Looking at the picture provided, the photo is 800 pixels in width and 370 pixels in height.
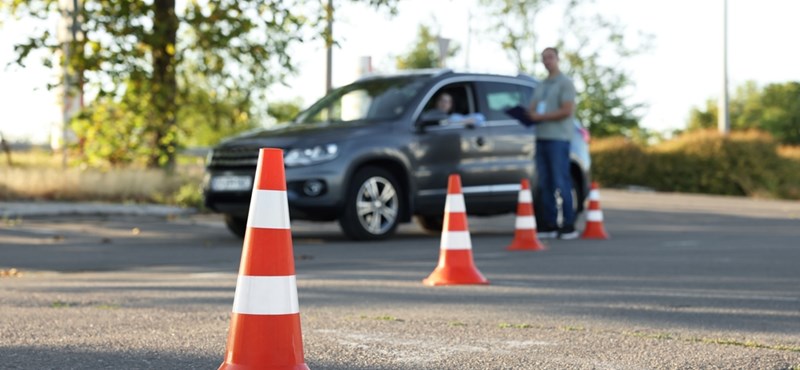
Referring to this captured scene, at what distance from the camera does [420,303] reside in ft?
24.1

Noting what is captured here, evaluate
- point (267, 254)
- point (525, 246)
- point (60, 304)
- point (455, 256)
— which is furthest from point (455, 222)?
point (267, 254)

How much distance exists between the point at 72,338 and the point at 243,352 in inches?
70.2

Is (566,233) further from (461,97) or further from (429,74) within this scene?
(429,74)

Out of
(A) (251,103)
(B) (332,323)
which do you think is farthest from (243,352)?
(A) (251,103)

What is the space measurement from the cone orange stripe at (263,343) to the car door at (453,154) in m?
9.02

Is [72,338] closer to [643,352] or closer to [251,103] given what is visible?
[643,352]

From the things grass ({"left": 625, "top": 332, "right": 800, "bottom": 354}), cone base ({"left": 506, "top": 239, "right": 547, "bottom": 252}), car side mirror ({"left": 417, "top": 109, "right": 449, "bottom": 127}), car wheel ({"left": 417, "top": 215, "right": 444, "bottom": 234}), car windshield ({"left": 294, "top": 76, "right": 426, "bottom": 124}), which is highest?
car windshield ({"left": 294, "top": 76, "right": 426, "bottom": 124})

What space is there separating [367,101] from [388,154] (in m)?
1.00

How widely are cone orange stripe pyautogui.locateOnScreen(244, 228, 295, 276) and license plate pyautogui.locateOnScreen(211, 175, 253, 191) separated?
8.17 meters

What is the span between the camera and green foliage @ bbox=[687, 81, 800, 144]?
38.6 metres

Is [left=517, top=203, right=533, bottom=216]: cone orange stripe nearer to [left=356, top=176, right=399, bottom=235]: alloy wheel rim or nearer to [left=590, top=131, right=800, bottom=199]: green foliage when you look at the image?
[left=356, top=176, right=399, bottom=235]: alloy wheel rim

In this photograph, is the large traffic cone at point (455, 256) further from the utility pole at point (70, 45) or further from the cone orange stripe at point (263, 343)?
the utility pole at point (70, 45)

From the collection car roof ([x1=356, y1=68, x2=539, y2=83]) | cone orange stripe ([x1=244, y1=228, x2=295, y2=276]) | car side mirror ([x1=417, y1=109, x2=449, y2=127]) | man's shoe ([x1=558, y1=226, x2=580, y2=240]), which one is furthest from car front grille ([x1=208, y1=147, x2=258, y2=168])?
cone orange stripe ([x1=244, y1=228, x2=295, y2=276])

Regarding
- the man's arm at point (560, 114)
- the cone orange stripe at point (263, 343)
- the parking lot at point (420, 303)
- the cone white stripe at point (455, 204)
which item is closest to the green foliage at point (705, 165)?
the parking lot at point (420, 303)
